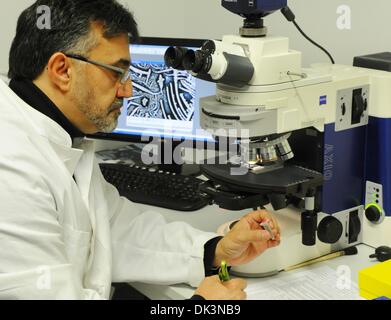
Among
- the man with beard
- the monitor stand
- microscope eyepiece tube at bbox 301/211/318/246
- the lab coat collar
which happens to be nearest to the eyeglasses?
the man with beard

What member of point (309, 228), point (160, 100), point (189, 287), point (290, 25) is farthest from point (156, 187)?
point (290, 25)

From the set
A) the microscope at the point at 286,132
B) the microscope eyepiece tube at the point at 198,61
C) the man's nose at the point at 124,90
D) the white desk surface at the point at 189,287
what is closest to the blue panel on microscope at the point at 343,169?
the microscope at the point at 286,132

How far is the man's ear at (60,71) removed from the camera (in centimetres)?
136

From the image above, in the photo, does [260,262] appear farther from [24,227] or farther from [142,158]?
[142,158]

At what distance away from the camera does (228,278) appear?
1.38 m

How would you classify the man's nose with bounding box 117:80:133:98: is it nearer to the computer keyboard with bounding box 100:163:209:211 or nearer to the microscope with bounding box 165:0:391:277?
the microscope with bounding box 165:0:391:277

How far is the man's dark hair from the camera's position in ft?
4.46

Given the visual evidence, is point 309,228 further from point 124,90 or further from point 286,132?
point 124,90

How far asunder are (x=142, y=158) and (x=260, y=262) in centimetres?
96

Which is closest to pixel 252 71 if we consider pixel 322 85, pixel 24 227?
pixel 322 85

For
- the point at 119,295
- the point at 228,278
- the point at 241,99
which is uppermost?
the point at 241,99

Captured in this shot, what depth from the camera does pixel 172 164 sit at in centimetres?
215

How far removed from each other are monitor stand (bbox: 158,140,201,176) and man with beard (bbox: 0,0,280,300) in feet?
1.66

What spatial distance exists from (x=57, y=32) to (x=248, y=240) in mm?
671
